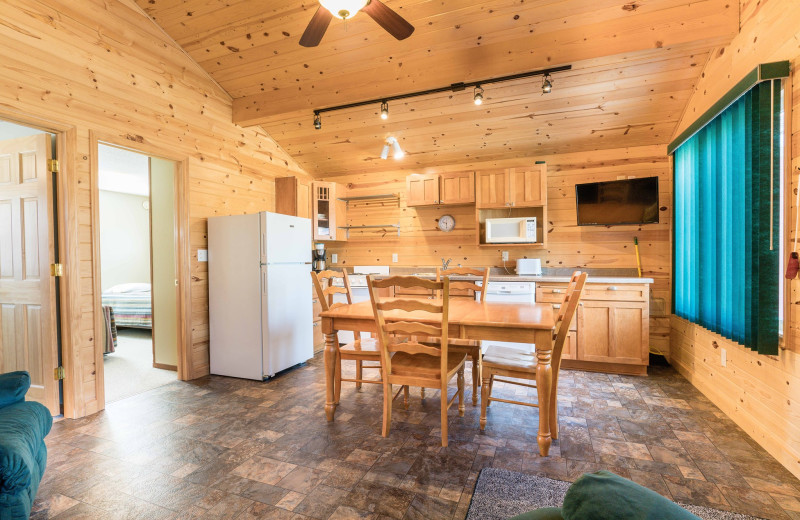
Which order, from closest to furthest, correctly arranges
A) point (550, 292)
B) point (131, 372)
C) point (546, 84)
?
point (546, 84), point (131, 372), point (550, 292)

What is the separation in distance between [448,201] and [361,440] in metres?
3.03

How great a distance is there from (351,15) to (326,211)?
10.5 ft

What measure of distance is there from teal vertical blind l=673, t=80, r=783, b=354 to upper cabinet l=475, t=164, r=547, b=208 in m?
1.29

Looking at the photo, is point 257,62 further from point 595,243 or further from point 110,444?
point 595,243

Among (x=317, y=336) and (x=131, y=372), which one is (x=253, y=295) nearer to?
(x=317, y=336)

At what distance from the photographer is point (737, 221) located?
243cm

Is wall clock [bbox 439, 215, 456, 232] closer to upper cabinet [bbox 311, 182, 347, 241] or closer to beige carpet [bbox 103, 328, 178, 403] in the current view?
upper cabinet [bbox 311, 182, 347, 241]

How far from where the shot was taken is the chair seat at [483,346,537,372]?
227 cm

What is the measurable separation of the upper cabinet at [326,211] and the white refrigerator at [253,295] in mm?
1161

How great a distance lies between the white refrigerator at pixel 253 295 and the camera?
11.4 feet

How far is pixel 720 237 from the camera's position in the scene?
2695mm

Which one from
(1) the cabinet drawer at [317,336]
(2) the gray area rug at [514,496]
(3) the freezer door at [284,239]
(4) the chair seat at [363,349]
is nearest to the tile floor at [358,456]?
(2) the gray area rug at [514,496]

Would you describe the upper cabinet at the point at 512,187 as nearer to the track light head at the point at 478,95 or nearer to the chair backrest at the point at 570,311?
the track light head at the point at 478,95

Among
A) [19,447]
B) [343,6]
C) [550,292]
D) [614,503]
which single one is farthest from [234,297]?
[614,503]
